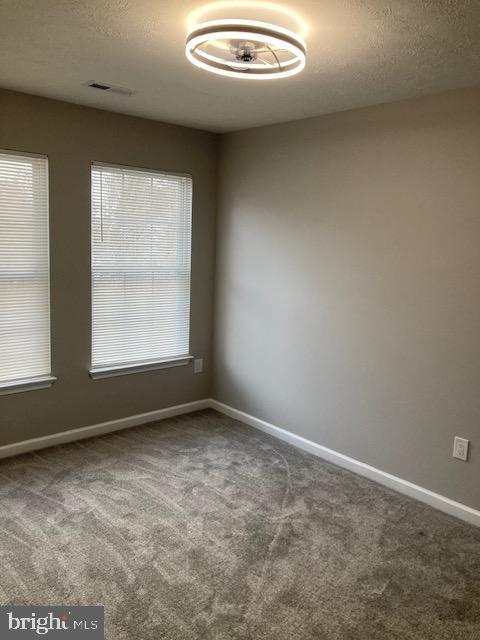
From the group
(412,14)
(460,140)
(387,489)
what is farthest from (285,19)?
(387,489)

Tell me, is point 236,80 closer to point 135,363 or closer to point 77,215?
point 77,215

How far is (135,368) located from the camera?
13.2 feet

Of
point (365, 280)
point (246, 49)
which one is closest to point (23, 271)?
point (246, 49)

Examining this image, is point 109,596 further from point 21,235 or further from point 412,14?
point 412,14

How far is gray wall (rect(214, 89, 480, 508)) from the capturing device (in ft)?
9.23

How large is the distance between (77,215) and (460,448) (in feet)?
9.24

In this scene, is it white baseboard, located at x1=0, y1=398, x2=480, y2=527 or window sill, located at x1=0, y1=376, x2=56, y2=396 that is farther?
window sill, located at x1=0, y1=376, x2=56, y2=396

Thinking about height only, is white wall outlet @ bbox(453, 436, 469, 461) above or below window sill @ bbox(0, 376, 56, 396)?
below

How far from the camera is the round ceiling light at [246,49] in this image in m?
1.94

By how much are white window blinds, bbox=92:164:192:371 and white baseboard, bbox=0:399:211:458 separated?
435 millimetres

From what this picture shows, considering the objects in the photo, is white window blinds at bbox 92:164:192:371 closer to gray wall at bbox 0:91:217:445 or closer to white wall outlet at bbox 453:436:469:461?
gray wall at bbox 0:91:217:445

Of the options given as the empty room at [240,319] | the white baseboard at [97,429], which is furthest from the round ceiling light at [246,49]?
the white baseboard at [97,429]

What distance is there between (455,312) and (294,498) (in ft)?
4.57

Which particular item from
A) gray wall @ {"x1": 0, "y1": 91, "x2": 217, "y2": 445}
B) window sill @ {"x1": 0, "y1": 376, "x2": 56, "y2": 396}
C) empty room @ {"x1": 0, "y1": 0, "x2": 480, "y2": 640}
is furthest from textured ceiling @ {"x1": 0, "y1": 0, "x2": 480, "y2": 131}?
window sill @ {"x1": 0, "y1": 376, "x2": 56, "y2": 396}
